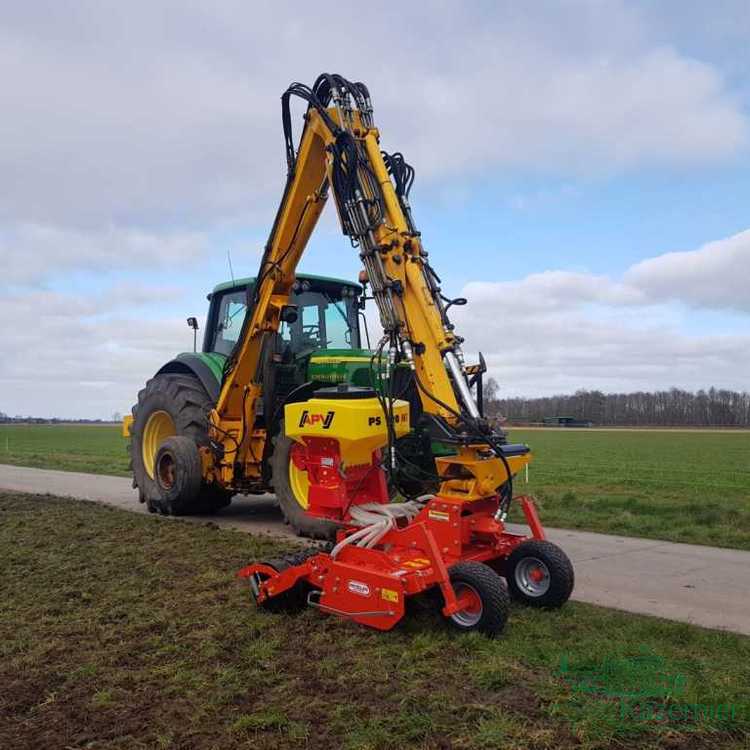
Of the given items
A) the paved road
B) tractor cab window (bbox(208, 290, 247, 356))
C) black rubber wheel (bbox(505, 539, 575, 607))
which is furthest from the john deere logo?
tractor cab window (bbox(208, 290, 247, 356))

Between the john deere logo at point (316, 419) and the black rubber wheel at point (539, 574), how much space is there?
6.45ft

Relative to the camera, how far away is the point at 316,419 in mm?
6848

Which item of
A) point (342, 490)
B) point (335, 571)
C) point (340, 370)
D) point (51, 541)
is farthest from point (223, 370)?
point (335, 571)

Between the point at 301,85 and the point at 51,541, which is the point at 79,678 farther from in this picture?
the point at 301,85

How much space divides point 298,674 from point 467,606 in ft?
4.05

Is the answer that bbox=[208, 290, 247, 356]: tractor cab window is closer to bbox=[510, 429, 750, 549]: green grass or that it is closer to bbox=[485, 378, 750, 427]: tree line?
bbox=[510, 429, 750, 549]: green grass

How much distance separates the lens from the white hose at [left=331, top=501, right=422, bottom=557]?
5543 millimetres

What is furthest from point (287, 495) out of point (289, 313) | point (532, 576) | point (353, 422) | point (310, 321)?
point (532, 576)

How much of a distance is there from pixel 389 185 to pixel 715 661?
4431 millimetres

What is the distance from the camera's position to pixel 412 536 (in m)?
5.46

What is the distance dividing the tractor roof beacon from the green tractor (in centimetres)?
3

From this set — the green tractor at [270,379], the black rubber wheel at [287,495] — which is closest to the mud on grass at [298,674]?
the black rubber wheel at [287,495]

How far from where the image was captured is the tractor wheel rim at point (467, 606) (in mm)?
4902

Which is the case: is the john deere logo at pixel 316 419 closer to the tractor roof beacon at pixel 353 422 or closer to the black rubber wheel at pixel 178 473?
the tractor roof beacon at pixel 353 422
